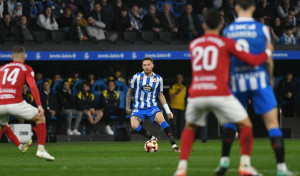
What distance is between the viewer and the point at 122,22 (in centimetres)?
2370

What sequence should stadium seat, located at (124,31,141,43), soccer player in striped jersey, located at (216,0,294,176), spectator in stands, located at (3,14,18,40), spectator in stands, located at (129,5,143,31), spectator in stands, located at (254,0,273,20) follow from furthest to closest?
1. spectator in stands, located at (254,0,273,20)
2. spectator in stands, located at (129,5,143,31)
3. stadium seat, located at (124,31,141,43)
4. spectator in stands, located at (3,14,18,40)
5. soccer player in striped jersey, located at (216,0,294,176)

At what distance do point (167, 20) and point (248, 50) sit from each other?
52.8ft

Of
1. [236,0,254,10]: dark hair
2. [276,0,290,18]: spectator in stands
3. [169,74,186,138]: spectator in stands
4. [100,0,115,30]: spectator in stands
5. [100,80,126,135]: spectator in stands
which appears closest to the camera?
[236,0,254,10]: dark hair

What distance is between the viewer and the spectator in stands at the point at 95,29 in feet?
75.2

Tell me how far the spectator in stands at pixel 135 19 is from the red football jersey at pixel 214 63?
1663 centimetres

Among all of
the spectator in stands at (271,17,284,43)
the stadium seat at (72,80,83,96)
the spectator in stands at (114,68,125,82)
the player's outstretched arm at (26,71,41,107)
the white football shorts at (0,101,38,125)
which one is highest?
the spectator in stands at (271,17,284,43)

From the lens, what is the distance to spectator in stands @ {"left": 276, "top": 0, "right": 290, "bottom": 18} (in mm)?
25609

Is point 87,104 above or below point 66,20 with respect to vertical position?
below

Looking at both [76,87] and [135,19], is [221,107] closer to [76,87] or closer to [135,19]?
[76,87]

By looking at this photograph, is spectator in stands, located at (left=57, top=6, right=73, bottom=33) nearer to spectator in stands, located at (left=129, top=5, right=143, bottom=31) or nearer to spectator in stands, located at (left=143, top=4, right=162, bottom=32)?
spectator in stands, located at (left=129, top=5, right=143, bottom=31)

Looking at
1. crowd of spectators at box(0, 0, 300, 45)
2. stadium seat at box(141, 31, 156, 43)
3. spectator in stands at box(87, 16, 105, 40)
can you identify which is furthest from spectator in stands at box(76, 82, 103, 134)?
stadium seat at box(141, 31, 156, 43)

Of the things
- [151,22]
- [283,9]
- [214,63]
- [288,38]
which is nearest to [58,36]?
[151,22]

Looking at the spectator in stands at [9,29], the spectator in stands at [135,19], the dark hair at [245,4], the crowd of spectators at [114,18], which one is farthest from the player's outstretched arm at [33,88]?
the spectator in stands at [135,19]

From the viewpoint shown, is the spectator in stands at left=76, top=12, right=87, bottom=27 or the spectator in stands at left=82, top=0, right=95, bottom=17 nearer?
the spectator in stands at left=76, top=12, right=87, bottom=27
